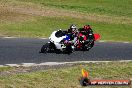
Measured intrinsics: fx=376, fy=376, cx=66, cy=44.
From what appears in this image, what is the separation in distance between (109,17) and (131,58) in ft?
71.2

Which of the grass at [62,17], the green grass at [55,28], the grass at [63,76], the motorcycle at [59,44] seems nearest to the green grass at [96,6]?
the grass at [62,17]

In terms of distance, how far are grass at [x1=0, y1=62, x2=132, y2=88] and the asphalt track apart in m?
2.20

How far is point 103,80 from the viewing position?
642 inches

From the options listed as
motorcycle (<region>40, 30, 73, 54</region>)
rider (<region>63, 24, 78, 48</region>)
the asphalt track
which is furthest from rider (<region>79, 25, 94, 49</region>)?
motorcycle (<region>40, 30, 73, 54</region>)

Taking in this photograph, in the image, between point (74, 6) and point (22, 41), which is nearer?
point (22, 41)

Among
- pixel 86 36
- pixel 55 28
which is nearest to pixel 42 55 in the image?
pixel 86 36

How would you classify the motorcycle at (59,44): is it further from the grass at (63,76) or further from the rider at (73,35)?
the grass at (63,76)

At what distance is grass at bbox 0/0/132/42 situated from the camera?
106ft

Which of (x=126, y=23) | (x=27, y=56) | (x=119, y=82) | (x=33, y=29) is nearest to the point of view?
(x=119, y=82)

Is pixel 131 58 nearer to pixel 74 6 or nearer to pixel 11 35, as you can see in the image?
pixel 11 35

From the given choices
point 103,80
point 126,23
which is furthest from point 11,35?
point 126,23

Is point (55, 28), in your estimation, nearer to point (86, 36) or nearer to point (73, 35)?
point (86, 36)

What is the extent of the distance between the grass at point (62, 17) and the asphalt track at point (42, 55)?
12.3 ft

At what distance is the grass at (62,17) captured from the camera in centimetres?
3228
